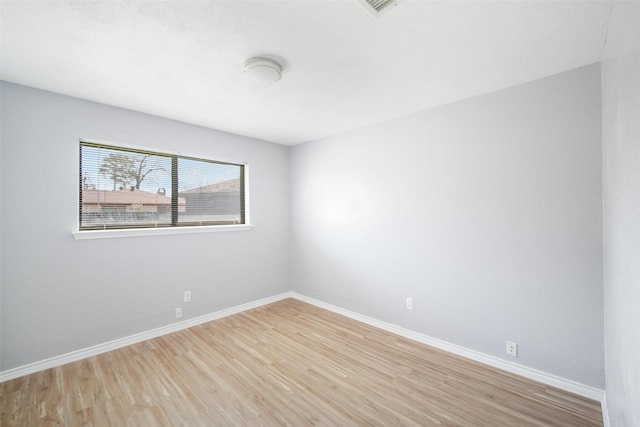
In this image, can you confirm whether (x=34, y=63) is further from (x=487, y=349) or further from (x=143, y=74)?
(x=487, y=349)

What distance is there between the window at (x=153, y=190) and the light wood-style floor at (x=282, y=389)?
1.41 meters

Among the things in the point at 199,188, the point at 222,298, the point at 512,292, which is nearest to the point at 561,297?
the point at 512,292

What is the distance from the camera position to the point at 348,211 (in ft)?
12.0

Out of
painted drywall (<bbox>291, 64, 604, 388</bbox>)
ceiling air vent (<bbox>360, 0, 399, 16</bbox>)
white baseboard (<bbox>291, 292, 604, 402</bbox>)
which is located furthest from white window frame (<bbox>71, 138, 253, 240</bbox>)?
ceiling air vent (<bbox>360, 0, 399, 16</bbox>)

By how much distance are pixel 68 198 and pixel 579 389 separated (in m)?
4.70

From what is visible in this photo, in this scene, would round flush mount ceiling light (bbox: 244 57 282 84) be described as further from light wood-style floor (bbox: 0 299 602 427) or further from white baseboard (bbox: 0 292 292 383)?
white baseboard (bbox: 0 292 292 383)

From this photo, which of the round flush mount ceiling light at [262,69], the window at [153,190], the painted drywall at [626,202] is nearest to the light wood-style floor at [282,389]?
the painted drywall at [626,202]

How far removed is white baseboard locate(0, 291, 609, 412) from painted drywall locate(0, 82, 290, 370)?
65 millimetres

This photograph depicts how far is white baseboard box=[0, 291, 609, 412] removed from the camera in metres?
2.04

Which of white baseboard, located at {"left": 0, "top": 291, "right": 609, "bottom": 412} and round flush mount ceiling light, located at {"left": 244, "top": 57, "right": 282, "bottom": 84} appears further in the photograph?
white baseboard, located at {"left": 0, "top": 291, "right": 609, "bottom": 412}

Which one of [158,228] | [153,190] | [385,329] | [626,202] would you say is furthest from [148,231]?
[626,202]

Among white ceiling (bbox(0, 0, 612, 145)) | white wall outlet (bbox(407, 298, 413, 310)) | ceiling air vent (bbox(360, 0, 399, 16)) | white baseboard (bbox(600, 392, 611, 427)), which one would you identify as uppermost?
white ceiling (bbox(0, 0, 612, 145))

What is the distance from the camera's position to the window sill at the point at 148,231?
Answer: 257 centimetres

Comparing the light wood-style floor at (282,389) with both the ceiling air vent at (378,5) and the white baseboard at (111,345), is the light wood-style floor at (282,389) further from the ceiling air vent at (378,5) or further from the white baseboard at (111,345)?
the ceiling air vent at (378,5)
